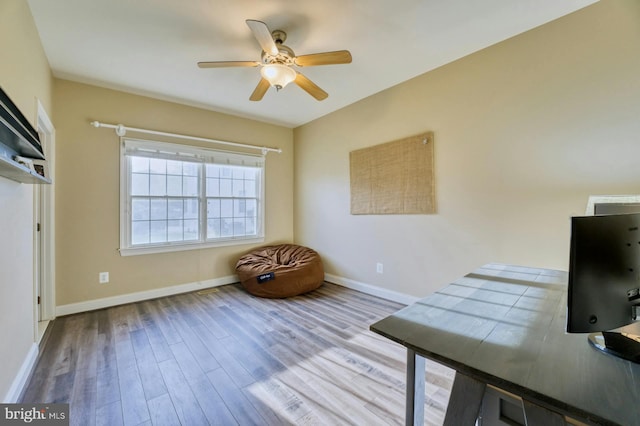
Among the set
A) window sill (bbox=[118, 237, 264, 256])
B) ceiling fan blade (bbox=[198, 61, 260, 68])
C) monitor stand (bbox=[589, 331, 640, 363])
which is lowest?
window sill (bbox=[118, 237, 264, 256])

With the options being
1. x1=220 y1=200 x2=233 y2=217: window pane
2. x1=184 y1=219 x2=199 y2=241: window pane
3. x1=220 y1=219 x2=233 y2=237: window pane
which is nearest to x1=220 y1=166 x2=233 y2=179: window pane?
x1=220 y1=200 x2=233 y2=217: window pane

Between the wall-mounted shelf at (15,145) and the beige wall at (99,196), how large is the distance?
4.80 ft

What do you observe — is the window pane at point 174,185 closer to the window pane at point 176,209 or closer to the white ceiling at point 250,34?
the window pane at point 176,209

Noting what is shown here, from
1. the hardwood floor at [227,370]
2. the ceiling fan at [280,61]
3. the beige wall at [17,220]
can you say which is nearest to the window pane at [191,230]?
the hardwood floor at [227,370]

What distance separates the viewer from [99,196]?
319cm

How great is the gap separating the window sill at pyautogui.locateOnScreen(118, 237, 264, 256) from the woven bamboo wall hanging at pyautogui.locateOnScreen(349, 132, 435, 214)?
5.90 feet

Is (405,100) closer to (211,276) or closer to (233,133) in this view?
(233,133)

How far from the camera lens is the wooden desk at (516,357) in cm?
61

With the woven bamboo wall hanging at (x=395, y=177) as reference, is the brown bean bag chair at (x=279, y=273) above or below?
below

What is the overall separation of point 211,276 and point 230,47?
3007 mm

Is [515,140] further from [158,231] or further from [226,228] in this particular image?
[158,231]

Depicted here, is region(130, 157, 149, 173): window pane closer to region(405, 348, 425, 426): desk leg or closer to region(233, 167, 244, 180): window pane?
region(233, 167, 244, 180): window pane

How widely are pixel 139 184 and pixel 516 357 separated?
4.01 meters

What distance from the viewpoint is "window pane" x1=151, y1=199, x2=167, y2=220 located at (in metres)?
3.54
